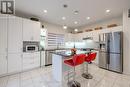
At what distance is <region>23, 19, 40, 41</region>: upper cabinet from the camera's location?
414cm

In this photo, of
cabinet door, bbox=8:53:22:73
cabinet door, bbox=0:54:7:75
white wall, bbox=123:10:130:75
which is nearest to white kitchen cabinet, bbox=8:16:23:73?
cabinet door, bbox=8:53:22:73

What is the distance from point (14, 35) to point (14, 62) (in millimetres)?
1213

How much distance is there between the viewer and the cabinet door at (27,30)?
411 centimetres

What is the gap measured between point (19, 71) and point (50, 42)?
9.17 feet

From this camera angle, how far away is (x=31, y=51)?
4.36 m

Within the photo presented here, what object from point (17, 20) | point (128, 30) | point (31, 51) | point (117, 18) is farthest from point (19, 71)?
point (117, 18)

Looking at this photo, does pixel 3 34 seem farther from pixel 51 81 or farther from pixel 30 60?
pixel 51 81

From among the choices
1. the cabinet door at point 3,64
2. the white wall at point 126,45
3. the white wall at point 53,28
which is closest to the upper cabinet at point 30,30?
the cabinet door at point 3,64

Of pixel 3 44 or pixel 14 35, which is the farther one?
pixel 14 35

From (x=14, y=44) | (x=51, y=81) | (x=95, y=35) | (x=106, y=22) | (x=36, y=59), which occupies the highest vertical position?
(x=106, y=22)

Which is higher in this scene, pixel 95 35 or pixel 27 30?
pixel 27 30

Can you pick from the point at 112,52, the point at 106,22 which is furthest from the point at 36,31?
the point at 106,22

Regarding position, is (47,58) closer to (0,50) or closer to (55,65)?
(55,65)

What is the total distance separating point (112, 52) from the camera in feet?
13.4
